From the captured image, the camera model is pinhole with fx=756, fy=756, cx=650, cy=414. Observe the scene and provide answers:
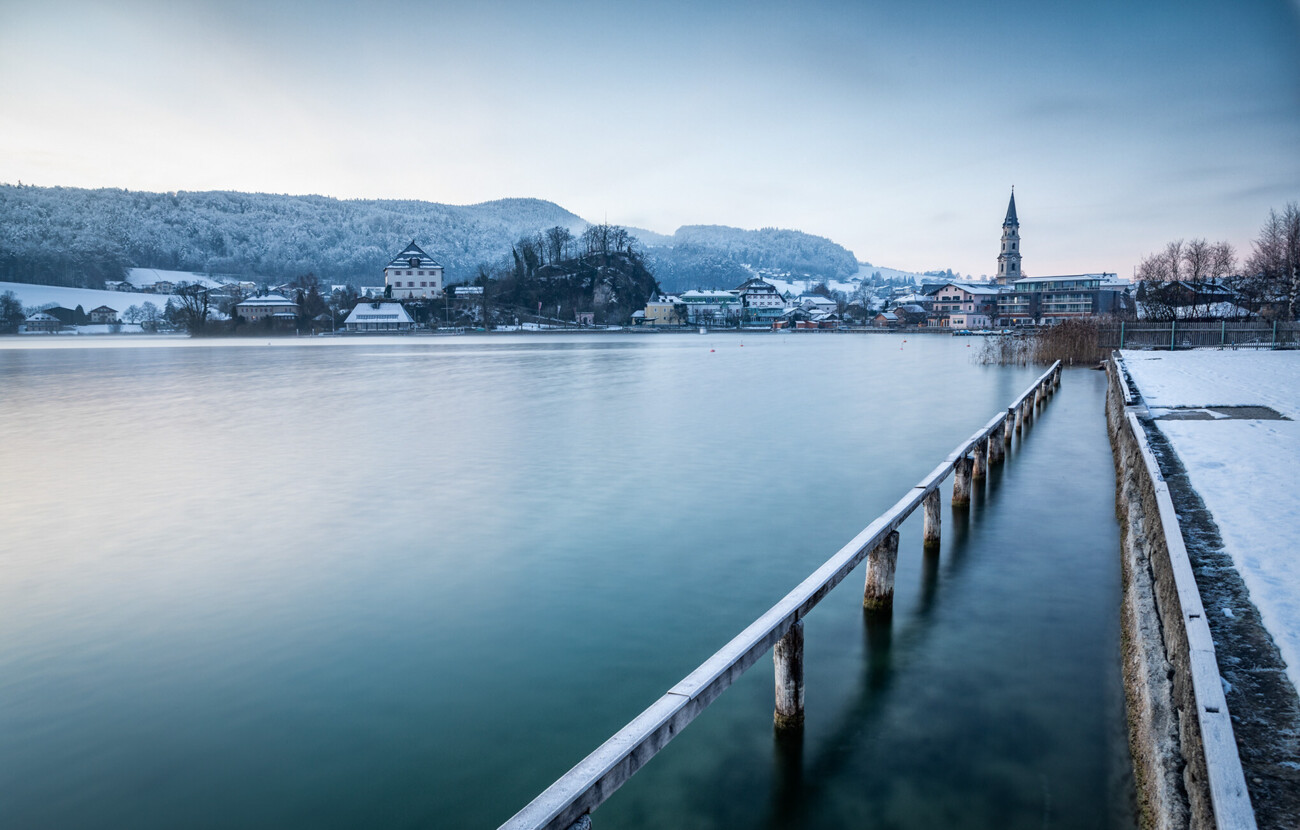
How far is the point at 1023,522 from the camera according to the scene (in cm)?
1321

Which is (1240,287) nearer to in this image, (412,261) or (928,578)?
(928,578)

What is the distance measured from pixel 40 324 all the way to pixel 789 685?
17694 cm

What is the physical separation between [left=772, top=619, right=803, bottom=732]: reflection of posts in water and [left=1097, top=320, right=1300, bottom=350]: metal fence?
1750 inches

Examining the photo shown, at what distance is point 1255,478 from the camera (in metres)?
9.17

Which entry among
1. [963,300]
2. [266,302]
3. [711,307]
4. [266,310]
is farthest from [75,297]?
[963,300]

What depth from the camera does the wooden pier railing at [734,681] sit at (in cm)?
378

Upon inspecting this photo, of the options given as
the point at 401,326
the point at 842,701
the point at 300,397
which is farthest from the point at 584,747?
the point at 401,326

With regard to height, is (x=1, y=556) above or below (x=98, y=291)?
below

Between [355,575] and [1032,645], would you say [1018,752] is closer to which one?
[1032,645]

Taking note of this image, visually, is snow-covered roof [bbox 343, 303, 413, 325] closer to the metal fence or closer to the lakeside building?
the lakeside building

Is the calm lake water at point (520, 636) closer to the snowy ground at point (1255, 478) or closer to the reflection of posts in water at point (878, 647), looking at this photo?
the reflection of posts in water at point (878, 647)

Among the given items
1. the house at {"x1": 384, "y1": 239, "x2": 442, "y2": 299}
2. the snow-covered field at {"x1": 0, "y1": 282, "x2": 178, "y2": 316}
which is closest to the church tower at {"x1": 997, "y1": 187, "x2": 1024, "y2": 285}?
the house at {"x1": 384, "y1": 239, "x2": 442, "y2": 299}

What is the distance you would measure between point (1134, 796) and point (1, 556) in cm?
1560

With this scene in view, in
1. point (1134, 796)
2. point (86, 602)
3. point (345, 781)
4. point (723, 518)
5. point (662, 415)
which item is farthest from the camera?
point (662, 415)
